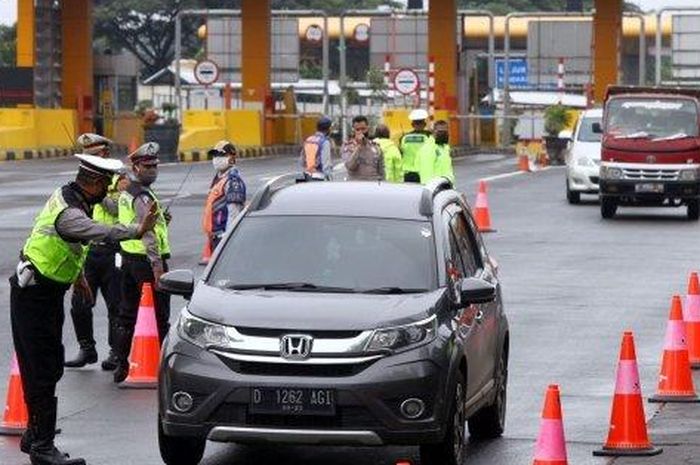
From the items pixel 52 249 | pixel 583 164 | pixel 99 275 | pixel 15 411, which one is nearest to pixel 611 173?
pixel 583 164

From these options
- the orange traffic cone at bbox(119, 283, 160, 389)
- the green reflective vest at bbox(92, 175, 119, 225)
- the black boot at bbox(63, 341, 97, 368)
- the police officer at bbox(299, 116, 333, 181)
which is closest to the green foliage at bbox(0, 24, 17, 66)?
the police officer at bbox(299, 116, 333, 181)

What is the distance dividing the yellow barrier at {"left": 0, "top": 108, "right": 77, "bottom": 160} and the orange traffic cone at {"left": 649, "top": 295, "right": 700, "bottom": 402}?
40905 mm

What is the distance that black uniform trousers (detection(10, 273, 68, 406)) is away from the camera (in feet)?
40.1

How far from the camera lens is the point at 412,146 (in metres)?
26.9

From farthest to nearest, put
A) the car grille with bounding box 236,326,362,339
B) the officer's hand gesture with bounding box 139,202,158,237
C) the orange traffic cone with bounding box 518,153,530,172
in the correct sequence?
the orange traffic cone with bounding box 518,153,530,172
the officer's hand gesture with bounding box 139,202,158,237
the car grille with bounding box 236,326,362,339

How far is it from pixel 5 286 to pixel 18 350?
11.0 metres

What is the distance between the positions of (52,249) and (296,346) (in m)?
1.68

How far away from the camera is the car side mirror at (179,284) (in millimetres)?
12492

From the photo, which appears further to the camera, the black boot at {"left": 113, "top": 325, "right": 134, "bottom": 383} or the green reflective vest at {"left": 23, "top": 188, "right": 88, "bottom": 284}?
the black boot at {"left": 113, "top": 325, "right": 134, "bottom": 383}

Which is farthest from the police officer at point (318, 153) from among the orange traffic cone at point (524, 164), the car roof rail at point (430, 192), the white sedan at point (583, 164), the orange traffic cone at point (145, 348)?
the orange traffic cone at point (524, 164)

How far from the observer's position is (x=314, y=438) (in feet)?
37.1

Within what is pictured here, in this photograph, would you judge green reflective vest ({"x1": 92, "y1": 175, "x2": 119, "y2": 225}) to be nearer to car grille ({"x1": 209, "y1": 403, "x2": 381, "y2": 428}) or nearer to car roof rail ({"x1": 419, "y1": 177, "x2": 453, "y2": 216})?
car roof rail ({"x1": 419, "y1": 177, "x2": 453, "y2": 216})

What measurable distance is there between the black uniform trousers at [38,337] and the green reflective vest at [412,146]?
14609 millimetres

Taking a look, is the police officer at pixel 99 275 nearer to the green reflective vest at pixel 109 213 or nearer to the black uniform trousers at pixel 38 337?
the green reflective vest at pixel 109 213
